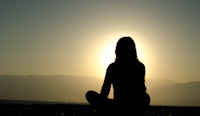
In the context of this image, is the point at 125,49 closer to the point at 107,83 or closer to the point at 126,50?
the point at 126,50

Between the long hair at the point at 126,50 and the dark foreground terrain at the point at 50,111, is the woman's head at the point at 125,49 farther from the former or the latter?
the dark foreground terrain at the point at 50,111

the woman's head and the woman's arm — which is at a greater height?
the woman's head

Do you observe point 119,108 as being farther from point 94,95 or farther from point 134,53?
point 134,53

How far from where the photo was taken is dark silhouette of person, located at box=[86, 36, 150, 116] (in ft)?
21.7

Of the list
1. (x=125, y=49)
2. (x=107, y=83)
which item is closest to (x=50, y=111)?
(x=107, y=83)

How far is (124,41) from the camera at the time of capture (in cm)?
701

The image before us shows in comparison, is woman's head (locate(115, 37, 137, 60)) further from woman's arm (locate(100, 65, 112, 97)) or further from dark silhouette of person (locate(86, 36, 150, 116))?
woman's arm (locate(100, 65, 112, 97))

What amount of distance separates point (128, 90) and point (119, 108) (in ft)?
1.20

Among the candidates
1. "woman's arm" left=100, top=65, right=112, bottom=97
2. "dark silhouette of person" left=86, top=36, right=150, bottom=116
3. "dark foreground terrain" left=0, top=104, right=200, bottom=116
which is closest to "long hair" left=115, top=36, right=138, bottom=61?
"dark silhouette of person" left=86, top=36, right=150, bottom=116

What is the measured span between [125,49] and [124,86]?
69cm

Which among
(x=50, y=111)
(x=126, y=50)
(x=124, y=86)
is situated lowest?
(x=50, y=111)

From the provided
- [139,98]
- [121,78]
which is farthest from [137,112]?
[121,78]

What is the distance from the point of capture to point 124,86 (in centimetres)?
673

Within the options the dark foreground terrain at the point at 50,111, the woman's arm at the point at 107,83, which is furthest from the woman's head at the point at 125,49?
the dark foreground terrain at the point at 50,111
